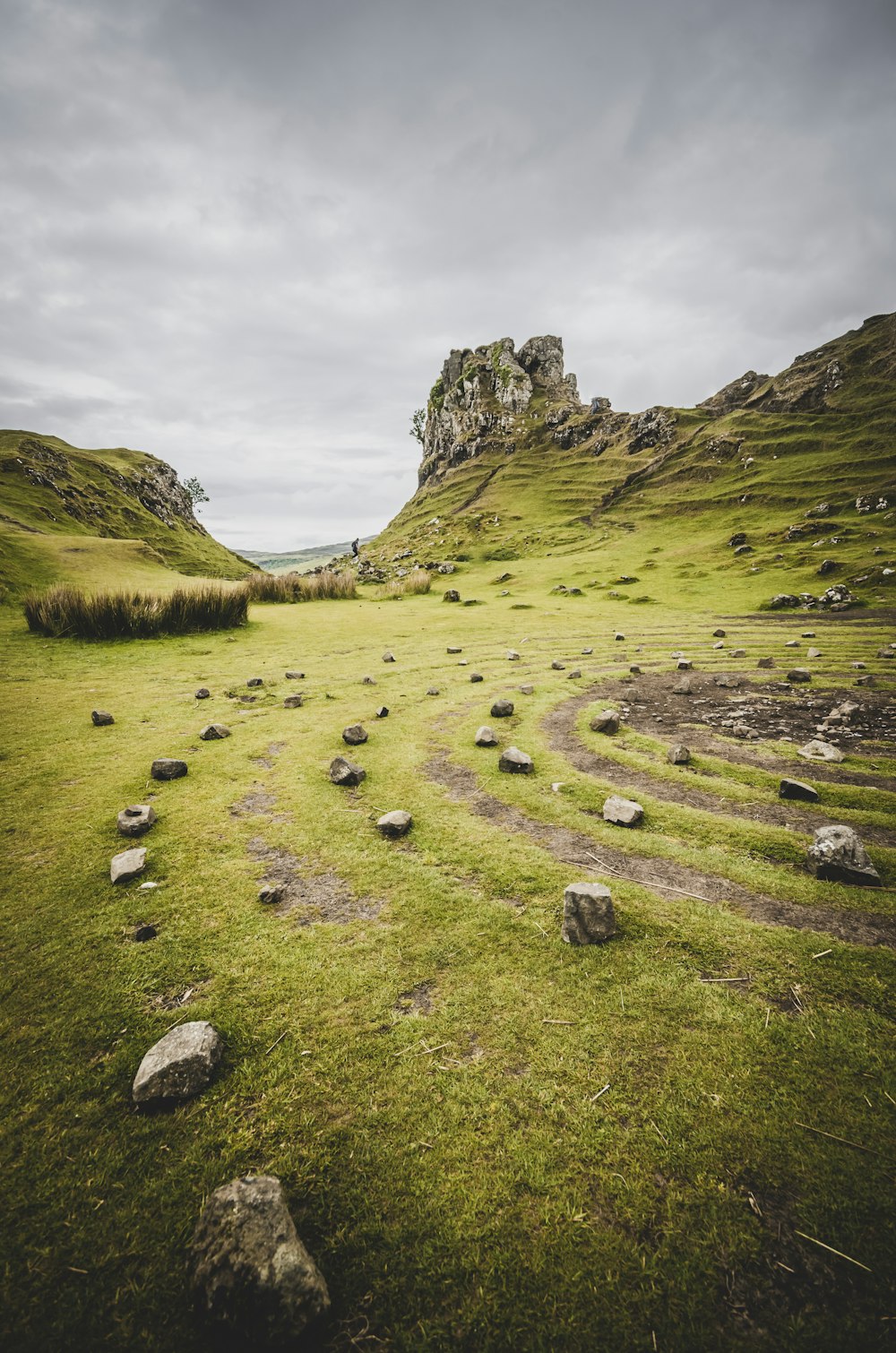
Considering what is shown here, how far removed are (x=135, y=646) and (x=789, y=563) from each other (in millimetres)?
35636

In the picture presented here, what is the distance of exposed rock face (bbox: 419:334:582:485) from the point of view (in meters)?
94.8

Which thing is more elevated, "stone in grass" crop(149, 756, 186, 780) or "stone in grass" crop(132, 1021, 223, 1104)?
"stone in grass" crop(149, 756, 186, 780)

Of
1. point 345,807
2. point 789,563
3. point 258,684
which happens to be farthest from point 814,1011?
point 789,563

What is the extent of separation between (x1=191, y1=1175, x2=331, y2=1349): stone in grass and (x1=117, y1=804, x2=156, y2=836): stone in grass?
3768 millimetres

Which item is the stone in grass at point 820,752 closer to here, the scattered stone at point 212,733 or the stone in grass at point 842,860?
the stone in grass at point 842,860

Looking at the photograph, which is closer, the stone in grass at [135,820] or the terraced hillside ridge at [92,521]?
the stone in grass at [135,820]

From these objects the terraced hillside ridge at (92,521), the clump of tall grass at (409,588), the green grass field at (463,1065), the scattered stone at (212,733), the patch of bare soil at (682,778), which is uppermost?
the terraced hillside ridge at (92,521)

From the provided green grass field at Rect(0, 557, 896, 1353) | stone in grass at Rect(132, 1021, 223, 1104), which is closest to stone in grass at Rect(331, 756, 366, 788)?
green grass field at Rect(0, 557, 896, 1353)

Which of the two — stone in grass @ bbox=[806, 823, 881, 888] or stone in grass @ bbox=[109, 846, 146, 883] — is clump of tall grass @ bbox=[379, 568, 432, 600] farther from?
stone in grass @ bbox=[806, 823, 881, 888]

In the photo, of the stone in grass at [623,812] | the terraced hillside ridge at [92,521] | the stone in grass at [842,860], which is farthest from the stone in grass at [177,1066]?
the terraced hillside ridge at [92,521]

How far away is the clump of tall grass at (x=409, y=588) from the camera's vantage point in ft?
110

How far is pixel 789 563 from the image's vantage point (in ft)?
97.8

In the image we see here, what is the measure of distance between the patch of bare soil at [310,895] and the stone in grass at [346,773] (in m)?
1.53

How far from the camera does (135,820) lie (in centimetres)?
487
